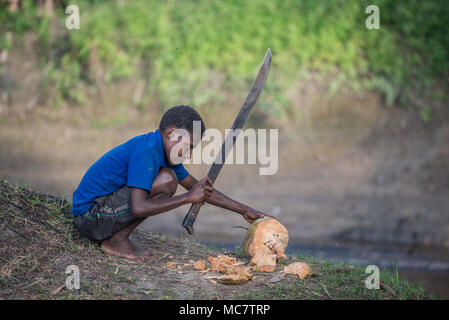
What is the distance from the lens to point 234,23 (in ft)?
27.3

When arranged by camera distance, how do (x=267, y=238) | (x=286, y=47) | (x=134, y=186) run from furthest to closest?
(x=286, y=47)
(x=267, y=238)
(x=134, y=186)

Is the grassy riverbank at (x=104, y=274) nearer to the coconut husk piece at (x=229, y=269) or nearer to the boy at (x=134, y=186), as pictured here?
the coconut husk piece at (x=229, y=269)

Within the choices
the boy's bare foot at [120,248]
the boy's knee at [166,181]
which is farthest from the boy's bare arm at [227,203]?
the boy's bare foot at [120,248]

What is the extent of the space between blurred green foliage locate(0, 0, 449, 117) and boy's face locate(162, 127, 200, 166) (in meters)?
4.72

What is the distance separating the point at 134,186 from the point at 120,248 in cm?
58

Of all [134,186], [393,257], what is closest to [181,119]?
[134,186]

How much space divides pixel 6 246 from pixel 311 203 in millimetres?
4463

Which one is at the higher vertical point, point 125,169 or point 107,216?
point 125,169

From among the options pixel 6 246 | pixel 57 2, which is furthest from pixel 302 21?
pixel 6 246

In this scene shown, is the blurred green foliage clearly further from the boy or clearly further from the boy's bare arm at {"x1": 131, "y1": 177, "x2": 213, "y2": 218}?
the boy's bare arm at {"x1": 131, "y1": 177, "x2": 213, "y2": 218}

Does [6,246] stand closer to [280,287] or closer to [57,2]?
[280,287]

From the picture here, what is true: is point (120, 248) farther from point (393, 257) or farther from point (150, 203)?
point (393, 257)

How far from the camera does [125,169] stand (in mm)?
3375

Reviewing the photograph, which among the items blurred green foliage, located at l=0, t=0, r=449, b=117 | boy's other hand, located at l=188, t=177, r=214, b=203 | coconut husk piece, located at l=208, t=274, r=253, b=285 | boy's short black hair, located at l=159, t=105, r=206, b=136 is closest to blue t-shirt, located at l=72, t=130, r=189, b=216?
boy's short black hair, located at l=159, t=105, r=206, b=136
